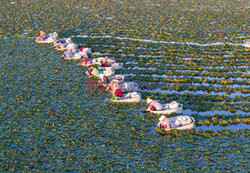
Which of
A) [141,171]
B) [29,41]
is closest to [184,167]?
[141,171]

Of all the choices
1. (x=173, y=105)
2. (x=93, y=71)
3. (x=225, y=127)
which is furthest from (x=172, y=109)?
(x=93, y=71)

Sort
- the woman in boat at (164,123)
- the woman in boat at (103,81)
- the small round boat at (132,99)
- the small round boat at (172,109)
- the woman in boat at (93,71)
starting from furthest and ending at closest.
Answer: the woman in boat at (93,71) → the woman in boat at (103,81) → the small round boat at (132,99) → the small round boat at (172,109) → the woman in boat at (164,123)

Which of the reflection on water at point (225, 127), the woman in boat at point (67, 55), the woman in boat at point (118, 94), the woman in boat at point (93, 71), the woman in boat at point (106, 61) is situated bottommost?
the reflection on water at point (225, 127)

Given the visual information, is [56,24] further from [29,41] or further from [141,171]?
[141,171]

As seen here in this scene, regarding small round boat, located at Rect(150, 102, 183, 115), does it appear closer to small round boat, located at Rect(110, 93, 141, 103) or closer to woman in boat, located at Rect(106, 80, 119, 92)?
small round boat, located at Rect(110, 93, 141, 103)

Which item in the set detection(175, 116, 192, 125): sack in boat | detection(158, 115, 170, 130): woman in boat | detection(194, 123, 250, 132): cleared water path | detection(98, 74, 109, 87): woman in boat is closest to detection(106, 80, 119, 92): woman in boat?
detection(98, 74, 109, 87): woman in boat

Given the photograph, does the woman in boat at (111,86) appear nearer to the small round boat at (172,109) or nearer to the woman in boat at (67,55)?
the small round boat at (172,109)

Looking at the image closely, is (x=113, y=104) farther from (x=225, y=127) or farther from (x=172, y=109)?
(x=225, y=127)

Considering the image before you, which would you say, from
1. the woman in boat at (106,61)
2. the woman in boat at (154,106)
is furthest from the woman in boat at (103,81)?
the woman in boat at (154,106)

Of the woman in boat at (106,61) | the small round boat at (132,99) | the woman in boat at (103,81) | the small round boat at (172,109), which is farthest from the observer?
the woman in boat at (106,61)
